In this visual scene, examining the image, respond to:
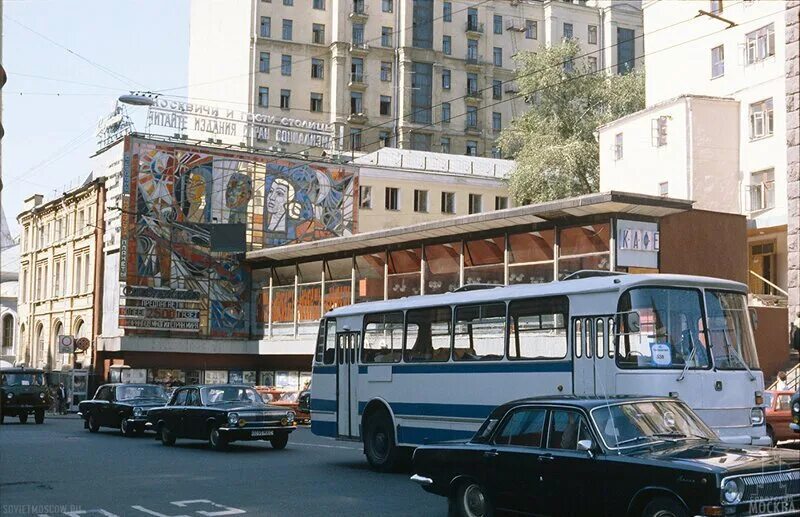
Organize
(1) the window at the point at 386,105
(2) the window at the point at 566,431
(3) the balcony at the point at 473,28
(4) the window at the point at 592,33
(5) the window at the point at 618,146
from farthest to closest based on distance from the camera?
(4) the window at the point at 592,33
(3) the balcony at the point at 473,28
(1) the window at the point at 386,105
(5) the window at the point at 618,146
(2) the window at the point at 566,431

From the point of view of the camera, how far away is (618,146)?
50.6 meters

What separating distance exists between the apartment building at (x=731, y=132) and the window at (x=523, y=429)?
1253 inches

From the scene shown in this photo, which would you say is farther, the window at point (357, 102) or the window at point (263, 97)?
the window at point (357, 102)

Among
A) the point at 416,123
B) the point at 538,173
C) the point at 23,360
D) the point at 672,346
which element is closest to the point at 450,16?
the point at 416,123

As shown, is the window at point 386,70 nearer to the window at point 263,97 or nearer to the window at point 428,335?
the window at point 263,97

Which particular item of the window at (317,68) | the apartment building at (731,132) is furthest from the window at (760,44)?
the window at (317,68)

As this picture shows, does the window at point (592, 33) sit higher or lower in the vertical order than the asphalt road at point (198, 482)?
higher

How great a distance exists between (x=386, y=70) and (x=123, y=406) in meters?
63.1

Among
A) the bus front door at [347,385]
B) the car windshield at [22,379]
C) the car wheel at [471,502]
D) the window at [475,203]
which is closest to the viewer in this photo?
the car wheel at [471,502]

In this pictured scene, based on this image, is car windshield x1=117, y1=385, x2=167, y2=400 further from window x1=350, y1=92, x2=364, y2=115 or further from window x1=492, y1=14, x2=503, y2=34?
window x1=492, y1=14, x2=503, y2=34

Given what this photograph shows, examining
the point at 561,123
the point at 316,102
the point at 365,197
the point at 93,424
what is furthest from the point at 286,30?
the point at 93,424

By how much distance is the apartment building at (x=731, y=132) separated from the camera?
43344 mm

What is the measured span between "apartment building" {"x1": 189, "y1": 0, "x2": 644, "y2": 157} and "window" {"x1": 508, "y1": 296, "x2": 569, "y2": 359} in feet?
220

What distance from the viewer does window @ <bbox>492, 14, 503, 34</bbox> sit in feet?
310
